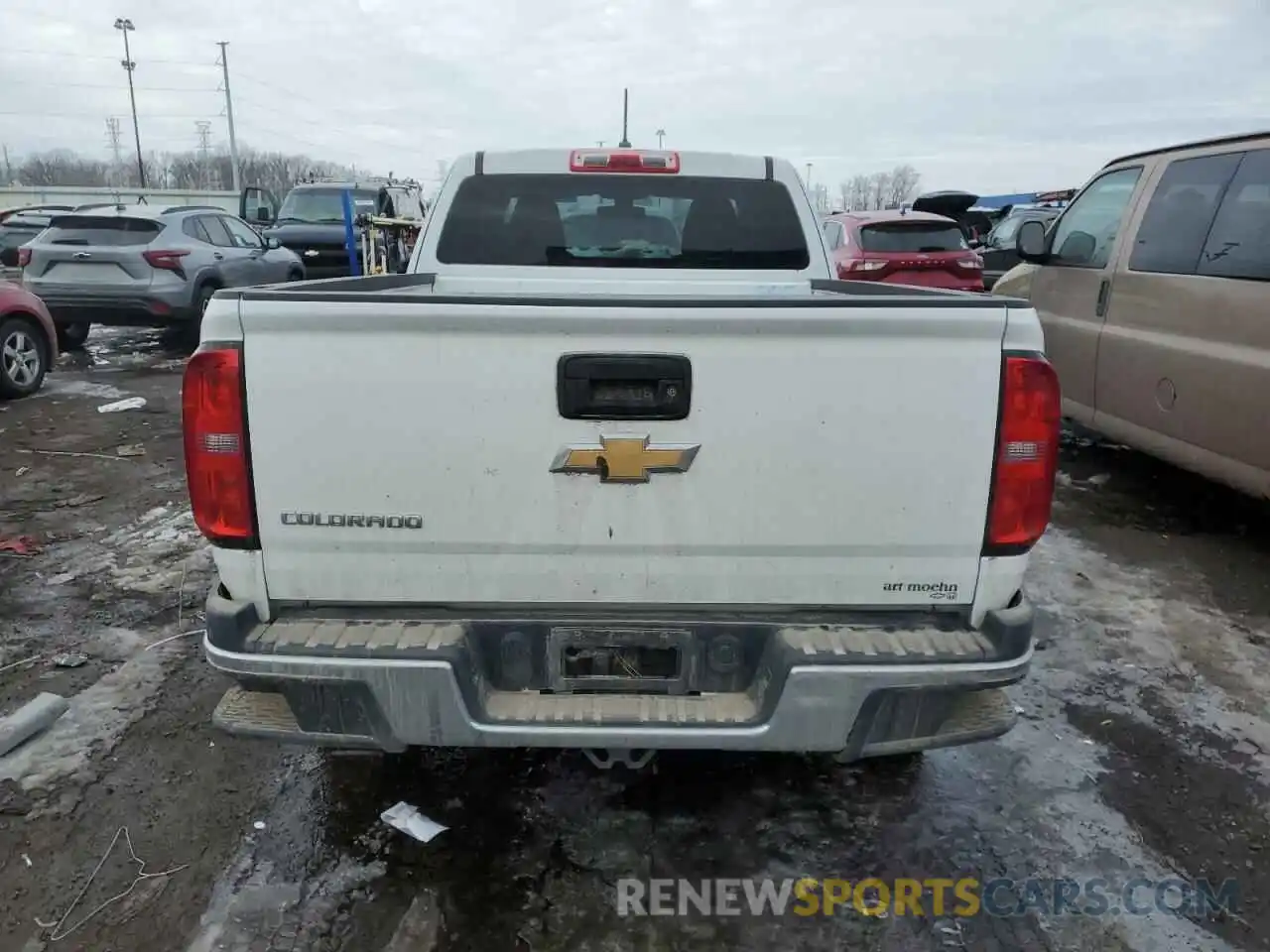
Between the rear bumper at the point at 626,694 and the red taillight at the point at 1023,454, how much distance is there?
231 mm

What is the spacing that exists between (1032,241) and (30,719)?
21.0 ft

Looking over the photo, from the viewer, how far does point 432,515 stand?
2299mm

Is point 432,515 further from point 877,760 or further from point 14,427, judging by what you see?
point 14,427

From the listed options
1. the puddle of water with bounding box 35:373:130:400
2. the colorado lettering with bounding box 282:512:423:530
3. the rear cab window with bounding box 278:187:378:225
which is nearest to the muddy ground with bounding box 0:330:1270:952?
the colorado lettering with bounding box 282:512:423:530

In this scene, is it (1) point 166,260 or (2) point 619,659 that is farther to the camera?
(1) point 166,260

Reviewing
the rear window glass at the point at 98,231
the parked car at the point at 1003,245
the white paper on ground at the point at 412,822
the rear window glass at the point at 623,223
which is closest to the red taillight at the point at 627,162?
the rear window glass at the point at 623,223

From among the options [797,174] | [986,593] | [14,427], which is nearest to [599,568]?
[986,593]

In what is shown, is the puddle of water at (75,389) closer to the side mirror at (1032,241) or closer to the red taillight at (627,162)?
the red taillight at (627,162)

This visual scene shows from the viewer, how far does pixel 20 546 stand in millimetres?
5172

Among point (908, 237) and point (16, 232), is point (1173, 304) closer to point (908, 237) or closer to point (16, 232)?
point (908, 237)

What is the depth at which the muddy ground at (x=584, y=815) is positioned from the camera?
2461 mm

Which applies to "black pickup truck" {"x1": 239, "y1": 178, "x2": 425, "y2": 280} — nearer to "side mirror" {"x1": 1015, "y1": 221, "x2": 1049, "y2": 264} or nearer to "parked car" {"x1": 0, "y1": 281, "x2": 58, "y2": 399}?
"parked car" {"x1": 0, "y1": 281, "x2": 58, "y2": 399}

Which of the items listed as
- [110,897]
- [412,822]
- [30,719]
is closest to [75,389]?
[30,719]

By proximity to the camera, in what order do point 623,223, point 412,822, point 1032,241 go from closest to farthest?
point 412,822 → point 623,223 → point 1032,241
